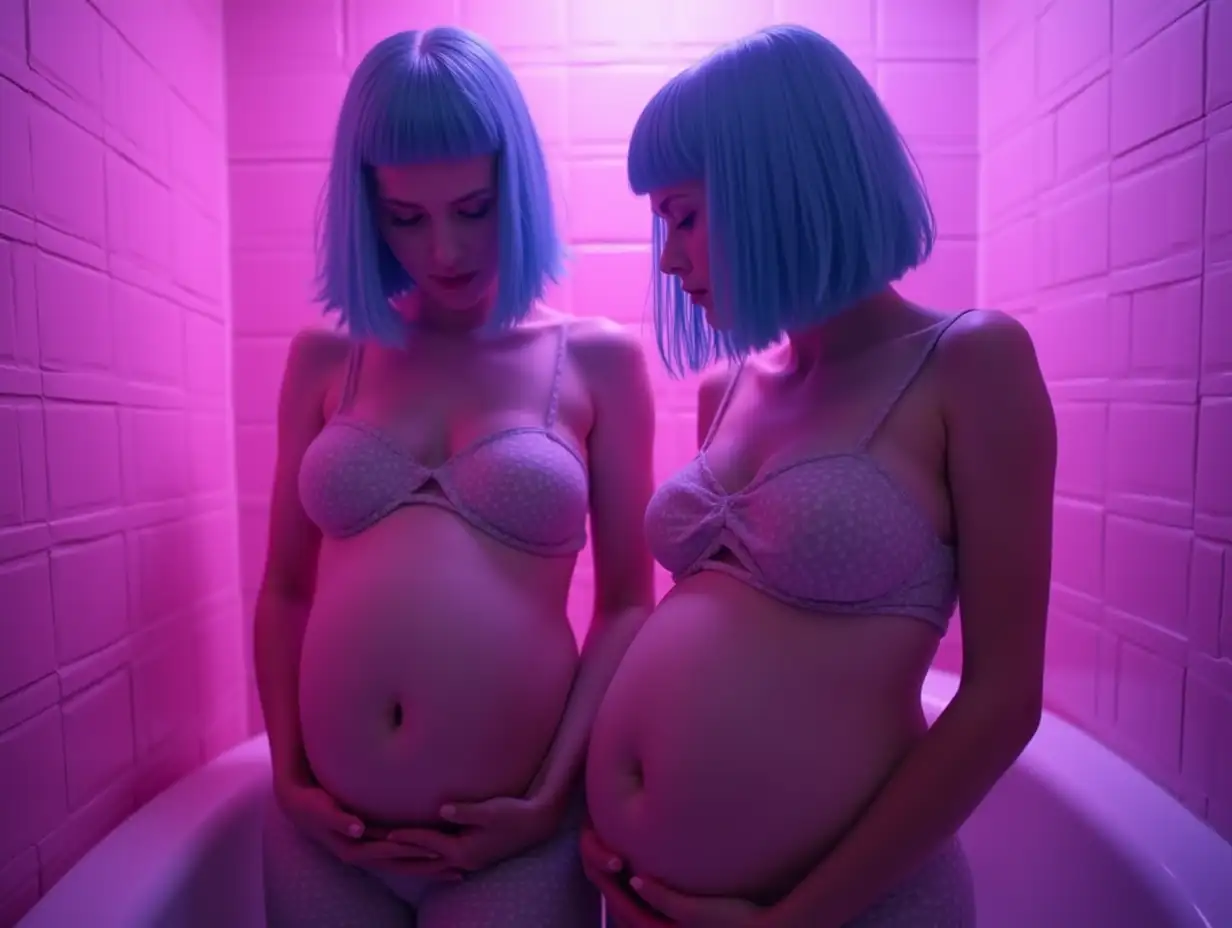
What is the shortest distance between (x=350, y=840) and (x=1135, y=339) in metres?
1.10

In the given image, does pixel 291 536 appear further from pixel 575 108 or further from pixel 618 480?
pixel 575 108

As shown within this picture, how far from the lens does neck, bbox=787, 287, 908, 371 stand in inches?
38.1

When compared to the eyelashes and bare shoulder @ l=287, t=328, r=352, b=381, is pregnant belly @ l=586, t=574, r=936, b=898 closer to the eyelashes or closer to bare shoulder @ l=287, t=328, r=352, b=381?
the eyelashes

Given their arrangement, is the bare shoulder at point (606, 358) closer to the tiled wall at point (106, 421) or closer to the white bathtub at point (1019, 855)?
the tiled wall at point (106, 421)

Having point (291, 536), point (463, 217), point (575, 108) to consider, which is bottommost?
point (291, 536)

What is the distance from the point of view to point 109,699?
1.23m

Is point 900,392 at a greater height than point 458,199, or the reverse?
point 458,199

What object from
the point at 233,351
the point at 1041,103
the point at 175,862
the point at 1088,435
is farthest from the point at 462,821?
the point at 1041,103

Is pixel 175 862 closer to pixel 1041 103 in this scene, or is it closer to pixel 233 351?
pixel 233 351

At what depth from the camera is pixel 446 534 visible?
1082 mm

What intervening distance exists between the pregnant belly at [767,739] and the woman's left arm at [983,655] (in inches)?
1.3

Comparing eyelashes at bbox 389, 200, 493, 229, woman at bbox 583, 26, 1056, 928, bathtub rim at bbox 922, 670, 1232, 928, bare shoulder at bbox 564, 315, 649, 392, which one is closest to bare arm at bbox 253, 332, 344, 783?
eyelashes at bbox 389, 200, 493, 229

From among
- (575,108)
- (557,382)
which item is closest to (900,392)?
(557,382)

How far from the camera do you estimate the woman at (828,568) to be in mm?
835
